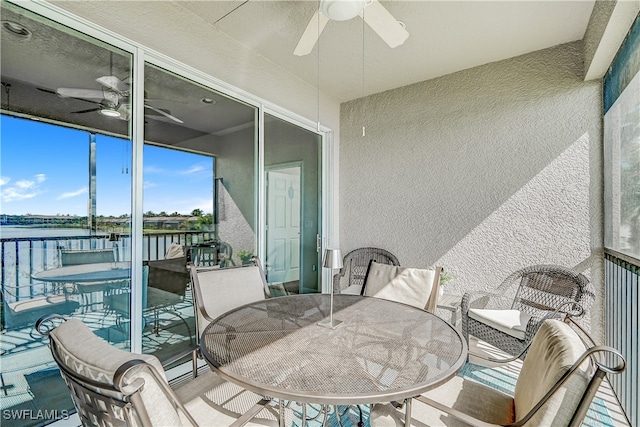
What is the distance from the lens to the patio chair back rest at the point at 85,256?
206 centimetres

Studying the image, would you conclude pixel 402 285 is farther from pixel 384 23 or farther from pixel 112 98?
pixel 112 98

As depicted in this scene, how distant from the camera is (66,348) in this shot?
89 centimetres

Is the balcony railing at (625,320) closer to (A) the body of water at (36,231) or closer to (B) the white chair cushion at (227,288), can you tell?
(B) the white chair cushion at (227,288)

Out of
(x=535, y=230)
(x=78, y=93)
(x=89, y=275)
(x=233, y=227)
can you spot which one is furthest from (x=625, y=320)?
(x=78, y=93)

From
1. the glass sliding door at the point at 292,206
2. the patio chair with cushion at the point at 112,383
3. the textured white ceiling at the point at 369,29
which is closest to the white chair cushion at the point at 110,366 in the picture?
the patio chair with cushion at the point at 112,383

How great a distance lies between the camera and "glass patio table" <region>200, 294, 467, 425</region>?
1.08 metres

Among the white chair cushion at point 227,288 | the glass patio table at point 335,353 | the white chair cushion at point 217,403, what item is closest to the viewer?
the glass patio table at point 335,353

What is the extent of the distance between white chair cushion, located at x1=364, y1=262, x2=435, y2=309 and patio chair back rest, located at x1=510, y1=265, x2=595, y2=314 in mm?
1342

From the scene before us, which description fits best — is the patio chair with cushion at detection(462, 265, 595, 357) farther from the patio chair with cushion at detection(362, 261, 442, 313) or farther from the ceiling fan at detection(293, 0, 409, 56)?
the ceiling fan at detection(293, 0, 409, 56)

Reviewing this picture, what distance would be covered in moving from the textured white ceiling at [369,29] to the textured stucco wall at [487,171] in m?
0.39

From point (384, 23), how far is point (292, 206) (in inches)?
89.1

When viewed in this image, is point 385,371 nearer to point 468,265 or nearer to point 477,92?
point 468,265

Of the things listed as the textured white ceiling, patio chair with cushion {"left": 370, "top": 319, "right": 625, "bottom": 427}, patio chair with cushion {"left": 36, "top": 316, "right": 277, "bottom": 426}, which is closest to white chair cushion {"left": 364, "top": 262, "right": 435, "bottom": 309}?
patio chair with cushion {"left": 370, "top": 319, "right": 625, "bottom": 427}

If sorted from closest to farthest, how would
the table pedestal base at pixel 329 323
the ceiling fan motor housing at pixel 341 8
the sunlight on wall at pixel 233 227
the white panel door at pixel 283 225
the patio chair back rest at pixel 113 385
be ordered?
the patio chair back rest at pixel 113 385 < the table pedestal base at pixel 329 323 < the ceiling fan motor housing at pixel 341 8 < the sunlight on wall at pixel 233 227 < the white panel door at pixel 283 225
